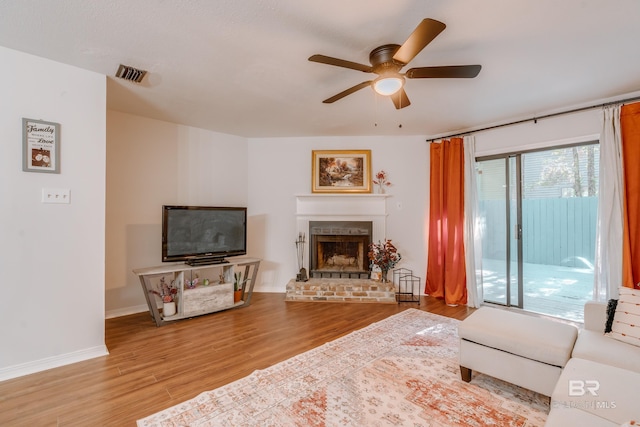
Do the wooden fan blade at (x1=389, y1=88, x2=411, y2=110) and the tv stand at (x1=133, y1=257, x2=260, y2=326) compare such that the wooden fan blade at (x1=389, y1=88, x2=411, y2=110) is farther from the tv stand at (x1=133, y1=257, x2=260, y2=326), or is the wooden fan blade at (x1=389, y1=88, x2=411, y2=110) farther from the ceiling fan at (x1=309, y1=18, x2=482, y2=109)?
the tv stand at (x1=133, y1=257, x2=260, y2=326)

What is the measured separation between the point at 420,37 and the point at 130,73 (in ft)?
7.92

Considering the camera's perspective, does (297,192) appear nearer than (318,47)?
No

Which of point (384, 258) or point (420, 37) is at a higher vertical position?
point (420, 37)

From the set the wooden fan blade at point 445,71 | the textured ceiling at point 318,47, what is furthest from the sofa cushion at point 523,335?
the textured ceiling at point 318,47

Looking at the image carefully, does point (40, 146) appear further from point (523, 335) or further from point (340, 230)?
point (523, 335)

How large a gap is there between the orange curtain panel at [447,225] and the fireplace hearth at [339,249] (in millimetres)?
983

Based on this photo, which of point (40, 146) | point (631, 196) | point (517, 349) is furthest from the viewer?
point (631, 196)

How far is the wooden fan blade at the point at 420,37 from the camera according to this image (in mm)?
1462

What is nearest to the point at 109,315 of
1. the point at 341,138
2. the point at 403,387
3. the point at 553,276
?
the point at 403,387

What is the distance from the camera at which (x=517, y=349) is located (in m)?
1.84

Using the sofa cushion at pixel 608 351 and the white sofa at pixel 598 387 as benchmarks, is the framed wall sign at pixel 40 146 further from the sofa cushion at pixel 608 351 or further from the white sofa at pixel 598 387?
the sofa cushion at pixel 608 351

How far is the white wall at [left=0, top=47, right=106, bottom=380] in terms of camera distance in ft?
7.07

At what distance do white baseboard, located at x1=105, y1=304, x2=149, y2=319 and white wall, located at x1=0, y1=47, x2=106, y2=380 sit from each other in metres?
1.04

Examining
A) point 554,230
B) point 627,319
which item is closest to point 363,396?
point 627,319
